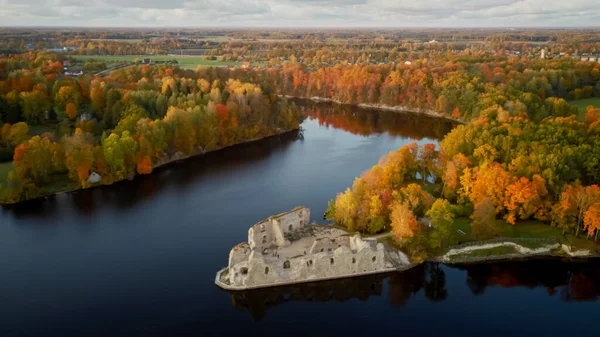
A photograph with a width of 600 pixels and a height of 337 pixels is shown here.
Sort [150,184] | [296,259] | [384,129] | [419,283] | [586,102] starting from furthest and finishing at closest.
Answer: [586,102], [384,129], [150,184], [419,283], [296,259]

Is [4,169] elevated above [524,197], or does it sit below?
below

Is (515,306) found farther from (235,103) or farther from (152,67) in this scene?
(152,67)

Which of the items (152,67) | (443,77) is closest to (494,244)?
(443,77)

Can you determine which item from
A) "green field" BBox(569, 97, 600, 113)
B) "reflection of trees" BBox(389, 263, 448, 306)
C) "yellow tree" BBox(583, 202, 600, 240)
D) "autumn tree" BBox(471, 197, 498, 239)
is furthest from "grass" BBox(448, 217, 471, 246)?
"green field" BBox(569, 97, 600, 113)

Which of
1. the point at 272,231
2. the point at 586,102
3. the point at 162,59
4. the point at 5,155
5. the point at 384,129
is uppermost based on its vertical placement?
the point at 162,59

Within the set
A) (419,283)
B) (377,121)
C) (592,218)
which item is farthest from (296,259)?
(377,121)

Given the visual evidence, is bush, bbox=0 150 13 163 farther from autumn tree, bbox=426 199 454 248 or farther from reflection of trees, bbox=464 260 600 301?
reflection of trees, bbox=464 260 600 301

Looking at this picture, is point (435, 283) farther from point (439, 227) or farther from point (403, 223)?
point (403, 223)

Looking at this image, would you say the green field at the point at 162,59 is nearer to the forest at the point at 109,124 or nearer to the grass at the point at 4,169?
the forest at the point at 109,124
